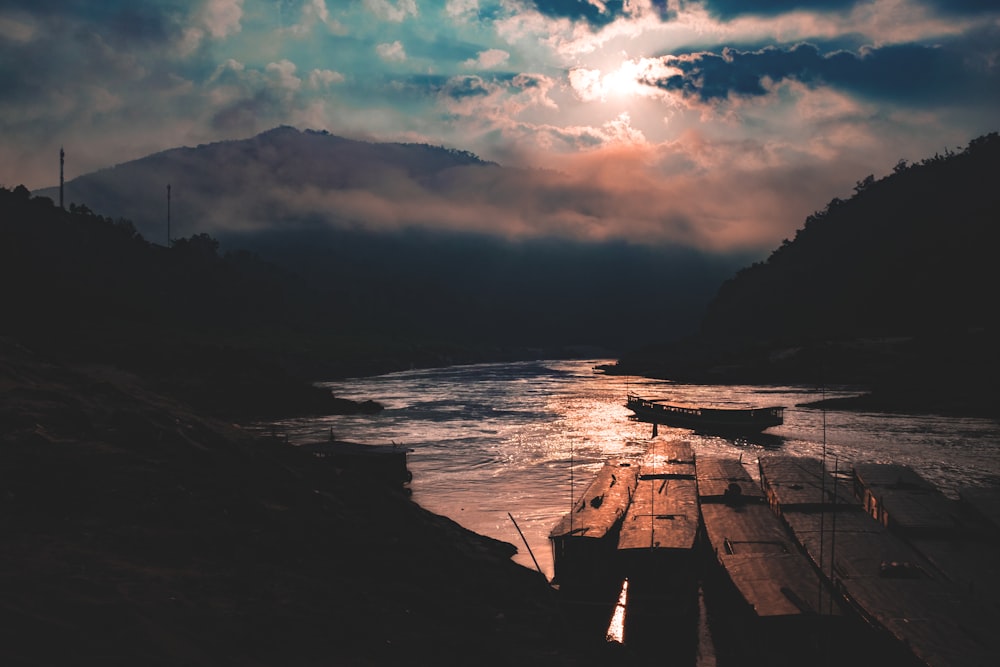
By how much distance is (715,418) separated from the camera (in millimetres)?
92750

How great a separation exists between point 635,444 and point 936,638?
59.7m

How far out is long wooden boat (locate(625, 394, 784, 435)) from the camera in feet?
287

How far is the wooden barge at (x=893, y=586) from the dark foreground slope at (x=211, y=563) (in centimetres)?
921

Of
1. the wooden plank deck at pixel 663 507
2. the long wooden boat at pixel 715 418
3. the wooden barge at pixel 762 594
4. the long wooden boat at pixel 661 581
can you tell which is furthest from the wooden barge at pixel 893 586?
the long wooden boat at pixel 715 418

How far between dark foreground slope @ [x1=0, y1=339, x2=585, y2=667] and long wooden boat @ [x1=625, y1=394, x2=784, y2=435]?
59.8 metres

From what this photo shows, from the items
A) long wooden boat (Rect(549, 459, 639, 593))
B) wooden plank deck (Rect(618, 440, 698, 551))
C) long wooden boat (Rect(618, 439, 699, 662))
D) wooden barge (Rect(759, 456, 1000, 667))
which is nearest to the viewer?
wooden barge (Rect(759, 456, 1000, 667))

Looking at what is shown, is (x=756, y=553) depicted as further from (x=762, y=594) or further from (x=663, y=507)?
(x=663, y=507)

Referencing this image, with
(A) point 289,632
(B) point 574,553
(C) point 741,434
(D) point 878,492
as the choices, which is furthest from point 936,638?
(C) point 741,434

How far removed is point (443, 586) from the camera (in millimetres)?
25750

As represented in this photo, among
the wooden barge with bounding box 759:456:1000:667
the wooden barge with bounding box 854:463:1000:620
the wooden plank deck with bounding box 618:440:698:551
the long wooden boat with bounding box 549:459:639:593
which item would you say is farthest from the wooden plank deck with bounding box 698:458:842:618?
the wooden barge with bounding box 854:463:1000:620

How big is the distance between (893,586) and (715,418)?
7051 cm

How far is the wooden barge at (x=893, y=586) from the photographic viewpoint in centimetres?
1953

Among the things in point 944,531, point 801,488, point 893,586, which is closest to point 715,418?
point 801,488

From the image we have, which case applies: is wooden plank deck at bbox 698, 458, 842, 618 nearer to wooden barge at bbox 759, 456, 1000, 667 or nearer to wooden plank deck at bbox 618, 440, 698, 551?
wooden barge at bbox 759, 456, 1000, 667
